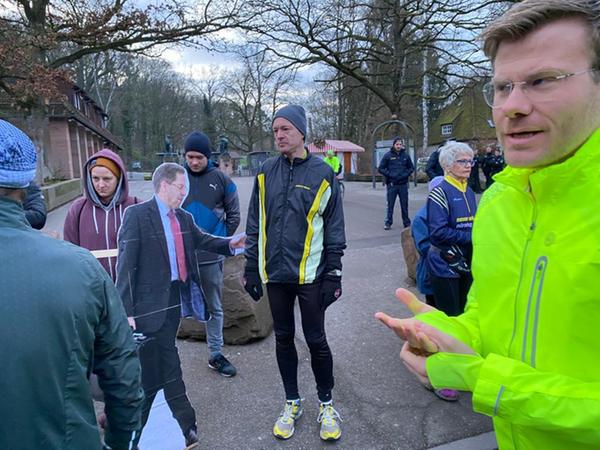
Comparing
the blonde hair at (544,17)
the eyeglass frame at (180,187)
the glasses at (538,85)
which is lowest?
the eyeglass frame at (180,187)

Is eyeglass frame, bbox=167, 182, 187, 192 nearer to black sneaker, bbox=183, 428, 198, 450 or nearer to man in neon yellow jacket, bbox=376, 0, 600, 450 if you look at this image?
black sneaker, bbox=183, 428, 198, 450

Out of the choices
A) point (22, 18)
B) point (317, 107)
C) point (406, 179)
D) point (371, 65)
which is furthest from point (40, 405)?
point (317, 107)

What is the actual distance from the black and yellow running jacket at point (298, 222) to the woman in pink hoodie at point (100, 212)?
99 centimetres

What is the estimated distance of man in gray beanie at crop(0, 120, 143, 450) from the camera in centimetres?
117

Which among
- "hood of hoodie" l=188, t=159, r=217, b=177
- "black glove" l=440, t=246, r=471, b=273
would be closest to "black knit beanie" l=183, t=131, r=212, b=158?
"hood of hoodie" l=188, t=159, r=217, b=177

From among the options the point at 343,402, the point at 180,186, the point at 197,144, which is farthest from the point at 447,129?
the point at 180,186

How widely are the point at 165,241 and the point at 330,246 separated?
1080mm

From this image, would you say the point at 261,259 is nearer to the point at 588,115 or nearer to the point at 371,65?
the point at 588,115

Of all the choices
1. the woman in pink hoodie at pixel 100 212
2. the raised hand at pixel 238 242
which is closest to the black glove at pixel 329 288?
the raised hand at pixel 238 242

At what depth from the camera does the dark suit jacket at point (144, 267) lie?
2551 mm

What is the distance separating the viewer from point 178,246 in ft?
9.10

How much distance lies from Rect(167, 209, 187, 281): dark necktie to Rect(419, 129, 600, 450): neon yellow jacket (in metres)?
1.88

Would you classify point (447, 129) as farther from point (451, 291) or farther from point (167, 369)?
point (167, 369)

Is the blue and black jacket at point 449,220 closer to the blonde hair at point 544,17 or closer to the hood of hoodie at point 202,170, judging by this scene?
the hood of hoodie at point 202,170
